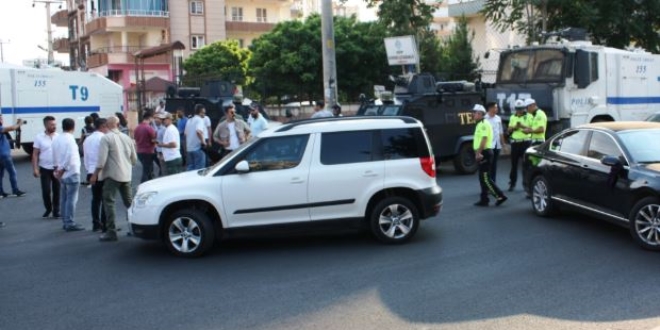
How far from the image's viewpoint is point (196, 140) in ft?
44.5

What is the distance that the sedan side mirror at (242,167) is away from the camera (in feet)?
26.0

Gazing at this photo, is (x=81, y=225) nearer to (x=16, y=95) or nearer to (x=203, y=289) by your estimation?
(x=203, y=289)

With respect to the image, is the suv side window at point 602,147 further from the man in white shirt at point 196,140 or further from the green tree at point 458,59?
the green tree at point 458,59

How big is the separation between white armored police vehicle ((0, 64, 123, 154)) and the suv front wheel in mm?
16234

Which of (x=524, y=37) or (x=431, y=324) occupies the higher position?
(x=524, y=37)

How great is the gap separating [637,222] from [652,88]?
11041mm

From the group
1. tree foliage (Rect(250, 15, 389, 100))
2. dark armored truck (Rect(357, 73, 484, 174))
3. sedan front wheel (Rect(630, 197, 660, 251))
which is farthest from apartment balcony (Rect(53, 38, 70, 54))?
sedan front wheel (Rect(630, 197, 660, 251))

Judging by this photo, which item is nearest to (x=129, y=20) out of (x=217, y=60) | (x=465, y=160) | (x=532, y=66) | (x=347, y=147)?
(x=217, y=60)

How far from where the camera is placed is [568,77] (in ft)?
50.5

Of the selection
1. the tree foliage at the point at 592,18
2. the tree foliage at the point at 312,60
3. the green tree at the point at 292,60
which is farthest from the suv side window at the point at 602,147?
the tree foliage at the point at 312,60

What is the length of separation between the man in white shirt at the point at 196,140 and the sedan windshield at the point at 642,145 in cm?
805

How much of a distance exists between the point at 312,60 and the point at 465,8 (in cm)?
829

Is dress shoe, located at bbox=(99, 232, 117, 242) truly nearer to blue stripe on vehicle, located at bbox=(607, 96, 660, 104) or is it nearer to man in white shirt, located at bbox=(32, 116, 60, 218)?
man in white shirt, located at bbox=(32, 116, 60, 218)

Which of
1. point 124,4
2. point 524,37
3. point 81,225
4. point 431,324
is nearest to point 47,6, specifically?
point 124,4
